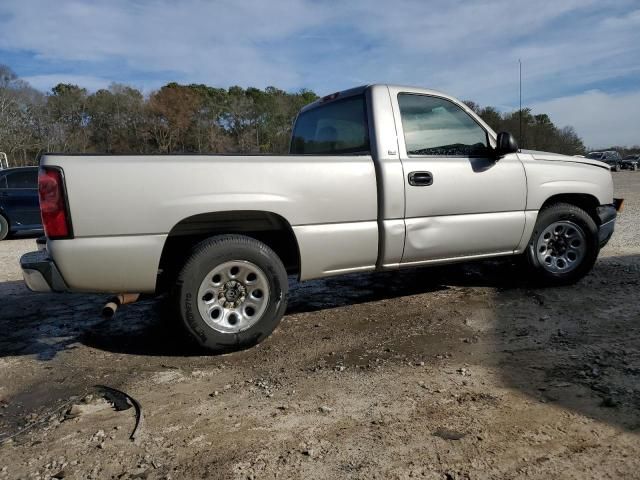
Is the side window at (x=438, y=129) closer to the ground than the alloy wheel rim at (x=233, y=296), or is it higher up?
higher up

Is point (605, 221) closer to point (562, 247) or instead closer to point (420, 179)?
point (562, 247)

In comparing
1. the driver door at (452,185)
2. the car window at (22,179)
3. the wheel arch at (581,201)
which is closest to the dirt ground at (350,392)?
the driver door at (452,185)

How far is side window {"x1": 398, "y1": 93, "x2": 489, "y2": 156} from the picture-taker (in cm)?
418

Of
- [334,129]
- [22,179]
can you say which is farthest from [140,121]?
[334,129]

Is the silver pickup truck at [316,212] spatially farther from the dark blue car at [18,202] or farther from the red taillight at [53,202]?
the dark blue car at [18,202]

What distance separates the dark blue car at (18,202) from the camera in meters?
10.3

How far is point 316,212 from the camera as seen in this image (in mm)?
3676

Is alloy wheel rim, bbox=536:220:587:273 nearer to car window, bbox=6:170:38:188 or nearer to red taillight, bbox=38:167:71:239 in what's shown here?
red taillight, bbox=38:167:71:239

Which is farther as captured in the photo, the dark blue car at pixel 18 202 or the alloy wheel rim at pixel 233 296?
the dark blue car at pixel 18 202

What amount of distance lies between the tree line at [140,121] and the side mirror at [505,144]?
2648 cm

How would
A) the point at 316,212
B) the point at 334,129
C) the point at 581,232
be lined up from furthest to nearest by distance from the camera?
the point at 581,232
the point at 334,129
the point at 316,212

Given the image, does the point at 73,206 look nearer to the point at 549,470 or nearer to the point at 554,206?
the point at 549,470

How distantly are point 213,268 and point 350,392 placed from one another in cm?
129

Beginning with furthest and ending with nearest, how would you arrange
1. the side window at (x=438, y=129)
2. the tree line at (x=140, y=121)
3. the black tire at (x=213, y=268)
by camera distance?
1. the tree line at (x=140, y=121)
2. the side window at (x=438, y=129)
3. the black tire at (x=213, y=268)
